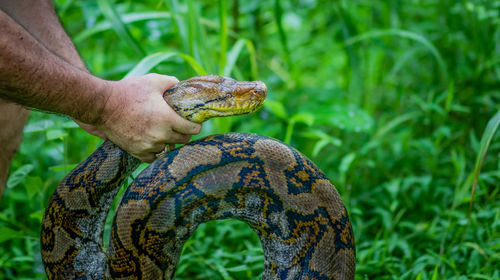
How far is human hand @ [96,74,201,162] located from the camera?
2.29m

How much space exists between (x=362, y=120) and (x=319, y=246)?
1995 mm

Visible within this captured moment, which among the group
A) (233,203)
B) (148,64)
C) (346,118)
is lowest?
(233,203)

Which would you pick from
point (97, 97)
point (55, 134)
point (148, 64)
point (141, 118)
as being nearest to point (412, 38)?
point (148, 64)

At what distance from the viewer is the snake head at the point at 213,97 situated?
7.45ft

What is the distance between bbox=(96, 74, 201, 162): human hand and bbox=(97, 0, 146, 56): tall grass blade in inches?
46.5

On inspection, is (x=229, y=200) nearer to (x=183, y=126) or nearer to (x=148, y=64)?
(x=183, y=126)

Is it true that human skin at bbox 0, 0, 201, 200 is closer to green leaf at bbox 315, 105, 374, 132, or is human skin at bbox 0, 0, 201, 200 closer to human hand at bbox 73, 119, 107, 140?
human hand at bbox 73, 119, 107, 140

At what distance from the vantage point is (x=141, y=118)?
7.51ft

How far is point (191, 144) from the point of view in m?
2.40

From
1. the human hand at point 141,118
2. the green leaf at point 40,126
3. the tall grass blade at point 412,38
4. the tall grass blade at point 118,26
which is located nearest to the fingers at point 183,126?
the human hand at point 141,118

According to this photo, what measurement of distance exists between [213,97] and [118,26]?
1.58m

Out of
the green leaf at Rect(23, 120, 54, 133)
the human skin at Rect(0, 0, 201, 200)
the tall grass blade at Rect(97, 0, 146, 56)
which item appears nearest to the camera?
the human skin at Rect(0, 0, 201, 200)

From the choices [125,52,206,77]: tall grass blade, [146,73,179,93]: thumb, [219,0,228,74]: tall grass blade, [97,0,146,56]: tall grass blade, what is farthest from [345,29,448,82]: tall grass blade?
[146,73,179,93]: thumb

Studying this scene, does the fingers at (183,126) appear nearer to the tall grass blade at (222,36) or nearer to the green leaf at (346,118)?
the tall grass blade at (222,36)
